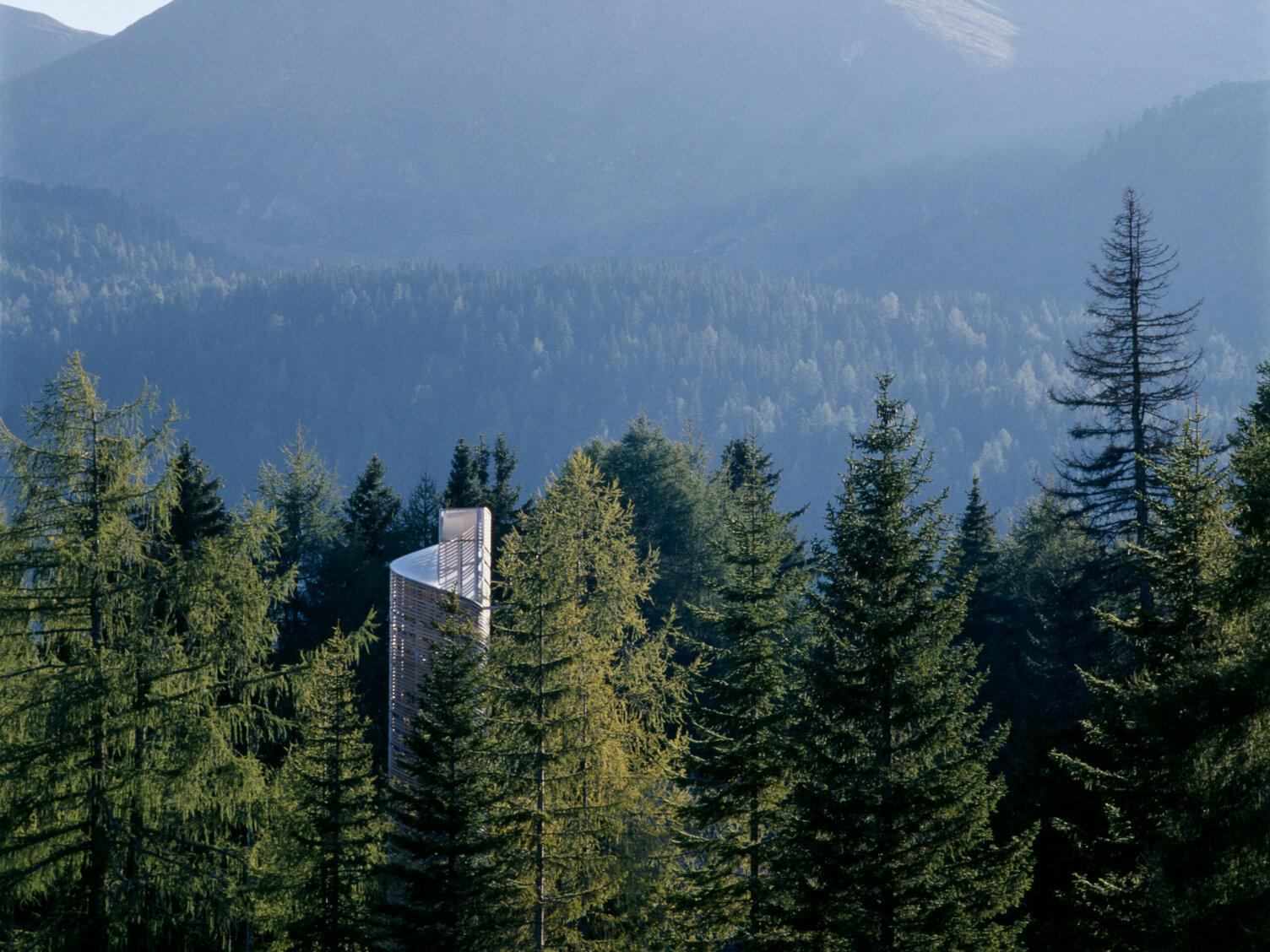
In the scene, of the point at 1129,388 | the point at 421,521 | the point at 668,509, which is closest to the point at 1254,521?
the point at 1129,388

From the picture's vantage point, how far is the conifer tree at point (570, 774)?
58.4 ft

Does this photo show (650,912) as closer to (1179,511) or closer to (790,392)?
(1179,511)

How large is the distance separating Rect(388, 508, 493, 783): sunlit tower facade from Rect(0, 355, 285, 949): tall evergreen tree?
7006 mm

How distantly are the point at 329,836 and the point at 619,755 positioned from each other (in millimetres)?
4892

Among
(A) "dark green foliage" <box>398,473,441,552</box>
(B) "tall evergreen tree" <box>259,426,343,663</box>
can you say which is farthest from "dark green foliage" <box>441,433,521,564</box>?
(B) "tall evergreen tree" <box>259,426,343,663</box>

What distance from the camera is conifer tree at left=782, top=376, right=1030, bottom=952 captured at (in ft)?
43.9

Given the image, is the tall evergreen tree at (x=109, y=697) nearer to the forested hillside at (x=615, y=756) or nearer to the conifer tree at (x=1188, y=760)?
the forested hillside at (x=615, y=756)

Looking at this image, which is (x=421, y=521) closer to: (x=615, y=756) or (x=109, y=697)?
(x=615, y=756)

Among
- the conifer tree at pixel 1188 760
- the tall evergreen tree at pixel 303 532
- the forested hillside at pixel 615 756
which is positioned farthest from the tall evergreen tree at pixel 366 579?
the conifer tree at pixel 1188 760

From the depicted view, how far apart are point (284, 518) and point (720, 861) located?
105 feet

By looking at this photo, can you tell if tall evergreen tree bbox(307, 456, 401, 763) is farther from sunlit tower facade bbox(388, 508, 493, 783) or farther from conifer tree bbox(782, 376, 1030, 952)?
conifer tree bbox(782, 376, 1030, 952)

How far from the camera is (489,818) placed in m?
17.0

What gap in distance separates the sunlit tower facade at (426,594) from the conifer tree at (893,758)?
9587 millimetres

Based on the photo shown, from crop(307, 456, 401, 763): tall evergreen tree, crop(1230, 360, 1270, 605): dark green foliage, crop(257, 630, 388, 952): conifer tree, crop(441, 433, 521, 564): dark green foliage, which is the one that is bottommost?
crop(257, 630, 388, 952): conifer tree
